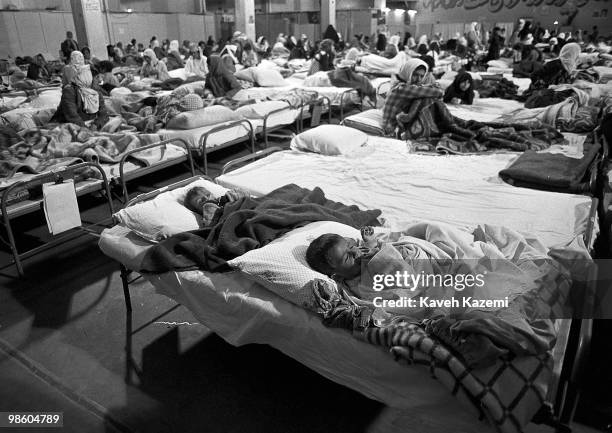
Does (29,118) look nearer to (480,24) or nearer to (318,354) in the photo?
(318,354)

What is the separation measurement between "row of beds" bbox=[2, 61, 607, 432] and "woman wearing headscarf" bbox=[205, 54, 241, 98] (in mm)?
2358

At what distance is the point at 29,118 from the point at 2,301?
3.25 metres

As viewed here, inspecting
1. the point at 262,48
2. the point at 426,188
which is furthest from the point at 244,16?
the point at 426,188

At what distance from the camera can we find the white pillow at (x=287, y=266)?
81.7 inches

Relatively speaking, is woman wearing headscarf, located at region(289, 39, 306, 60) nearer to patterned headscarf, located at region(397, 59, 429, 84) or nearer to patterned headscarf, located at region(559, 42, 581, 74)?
patterned headscarf, located at region(559, 42, 581, 74)

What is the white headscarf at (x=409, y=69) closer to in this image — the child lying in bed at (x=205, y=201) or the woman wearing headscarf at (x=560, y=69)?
the woman wearing headscarf at (x=560, y=69)

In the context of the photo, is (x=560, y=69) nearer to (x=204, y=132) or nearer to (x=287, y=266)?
(x=204, y=132)

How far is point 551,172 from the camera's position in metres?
3.51

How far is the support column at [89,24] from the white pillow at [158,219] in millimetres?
10379

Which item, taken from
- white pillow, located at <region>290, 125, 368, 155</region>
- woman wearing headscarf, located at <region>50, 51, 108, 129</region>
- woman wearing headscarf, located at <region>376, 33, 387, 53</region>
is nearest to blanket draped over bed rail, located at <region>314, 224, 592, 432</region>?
white pillow, located at <region>290, 125, 368, 155</region>

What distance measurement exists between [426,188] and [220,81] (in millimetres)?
5062

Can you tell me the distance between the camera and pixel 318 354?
199 centimetres

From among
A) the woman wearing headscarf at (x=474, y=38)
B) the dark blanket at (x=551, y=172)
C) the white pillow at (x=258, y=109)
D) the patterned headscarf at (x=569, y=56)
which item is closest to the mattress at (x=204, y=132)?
the white pillow at (x=258, y=109)

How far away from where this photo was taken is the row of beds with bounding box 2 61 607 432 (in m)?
1.73
